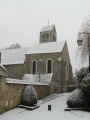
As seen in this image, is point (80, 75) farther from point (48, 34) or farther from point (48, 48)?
point (48, 34)

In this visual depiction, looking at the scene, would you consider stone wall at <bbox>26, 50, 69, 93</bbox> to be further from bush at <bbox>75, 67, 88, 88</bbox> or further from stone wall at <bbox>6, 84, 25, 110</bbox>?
stone wall at <bbox>6, 84, 25, 110</bbox>

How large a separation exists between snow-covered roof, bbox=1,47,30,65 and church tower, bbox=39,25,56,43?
7.86 m

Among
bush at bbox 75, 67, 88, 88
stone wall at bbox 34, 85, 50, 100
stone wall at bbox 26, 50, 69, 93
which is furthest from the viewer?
stone wall at bbox 26, 50, 69, 93

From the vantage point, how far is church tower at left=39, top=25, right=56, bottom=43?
52094mm

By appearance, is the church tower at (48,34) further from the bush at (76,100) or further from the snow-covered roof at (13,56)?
the bush at (76,100)

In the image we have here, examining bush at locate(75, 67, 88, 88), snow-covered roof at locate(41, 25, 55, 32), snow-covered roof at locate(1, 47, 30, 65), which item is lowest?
bush at locate(75, 67, 88, 88)

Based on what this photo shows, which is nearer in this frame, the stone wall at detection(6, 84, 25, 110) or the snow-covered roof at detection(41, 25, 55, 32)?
the stone wall at detection(6, 84, 25, 110)

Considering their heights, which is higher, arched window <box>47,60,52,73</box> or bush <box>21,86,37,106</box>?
arched window <box>47,60,52,73</box>

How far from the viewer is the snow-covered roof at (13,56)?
44.2 meters

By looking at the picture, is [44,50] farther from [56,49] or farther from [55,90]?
[55,90]

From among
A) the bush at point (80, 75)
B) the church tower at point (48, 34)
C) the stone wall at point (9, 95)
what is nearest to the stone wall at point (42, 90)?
the stone wall at point (9, 95)

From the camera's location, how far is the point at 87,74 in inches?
840

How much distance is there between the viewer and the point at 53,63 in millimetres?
39781

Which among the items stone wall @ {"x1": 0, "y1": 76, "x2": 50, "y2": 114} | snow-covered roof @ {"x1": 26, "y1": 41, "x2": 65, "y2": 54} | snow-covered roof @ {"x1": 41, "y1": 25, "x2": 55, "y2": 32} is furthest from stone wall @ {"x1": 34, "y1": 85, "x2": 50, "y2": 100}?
snow-covered roof @ {"x1": 41, "y1": 25, "x2": 55, "y2": 32}
